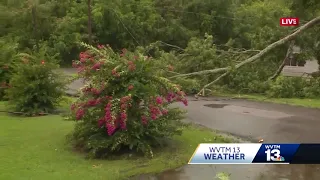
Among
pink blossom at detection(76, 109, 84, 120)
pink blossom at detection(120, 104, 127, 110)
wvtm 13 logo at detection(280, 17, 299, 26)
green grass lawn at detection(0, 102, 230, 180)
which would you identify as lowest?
green grass lawn at detection(0, 102, 230, 180)

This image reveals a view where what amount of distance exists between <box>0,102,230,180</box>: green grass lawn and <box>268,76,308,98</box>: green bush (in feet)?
21.9

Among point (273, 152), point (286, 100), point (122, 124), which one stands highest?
point (273, 152)

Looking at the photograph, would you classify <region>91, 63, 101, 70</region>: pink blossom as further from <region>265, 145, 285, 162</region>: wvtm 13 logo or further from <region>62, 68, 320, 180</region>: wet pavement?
<region>265, 145, 285, 162</region>: wvtm 13 logo

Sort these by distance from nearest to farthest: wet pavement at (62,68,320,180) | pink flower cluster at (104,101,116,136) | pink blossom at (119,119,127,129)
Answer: wet pavement at (62,68,320,180) < pink flower cluster at (104,101,116,136) < pink blossom at (119,119,127,129)

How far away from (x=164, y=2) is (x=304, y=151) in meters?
30.2

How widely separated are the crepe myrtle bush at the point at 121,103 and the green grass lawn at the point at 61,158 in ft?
1.11

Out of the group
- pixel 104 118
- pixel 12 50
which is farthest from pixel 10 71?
pixel 104 118

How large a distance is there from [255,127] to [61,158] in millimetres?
5342

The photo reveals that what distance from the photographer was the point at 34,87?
43.4 ft

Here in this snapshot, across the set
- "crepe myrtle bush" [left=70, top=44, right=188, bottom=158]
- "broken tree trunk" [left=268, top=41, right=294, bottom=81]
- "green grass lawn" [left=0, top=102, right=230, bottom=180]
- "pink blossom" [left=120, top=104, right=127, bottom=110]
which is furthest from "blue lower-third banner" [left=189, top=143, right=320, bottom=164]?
"broken tree trunk" [left=268, top=41, right=294, bottom=81]

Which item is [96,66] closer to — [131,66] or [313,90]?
[131,66]

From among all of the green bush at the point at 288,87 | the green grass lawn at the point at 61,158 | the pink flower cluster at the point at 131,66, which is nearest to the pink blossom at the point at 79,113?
the green grass lawn at the point at 61,158

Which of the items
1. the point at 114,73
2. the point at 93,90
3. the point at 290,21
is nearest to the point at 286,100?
the point at 290,21

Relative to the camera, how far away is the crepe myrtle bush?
8.32 meters
